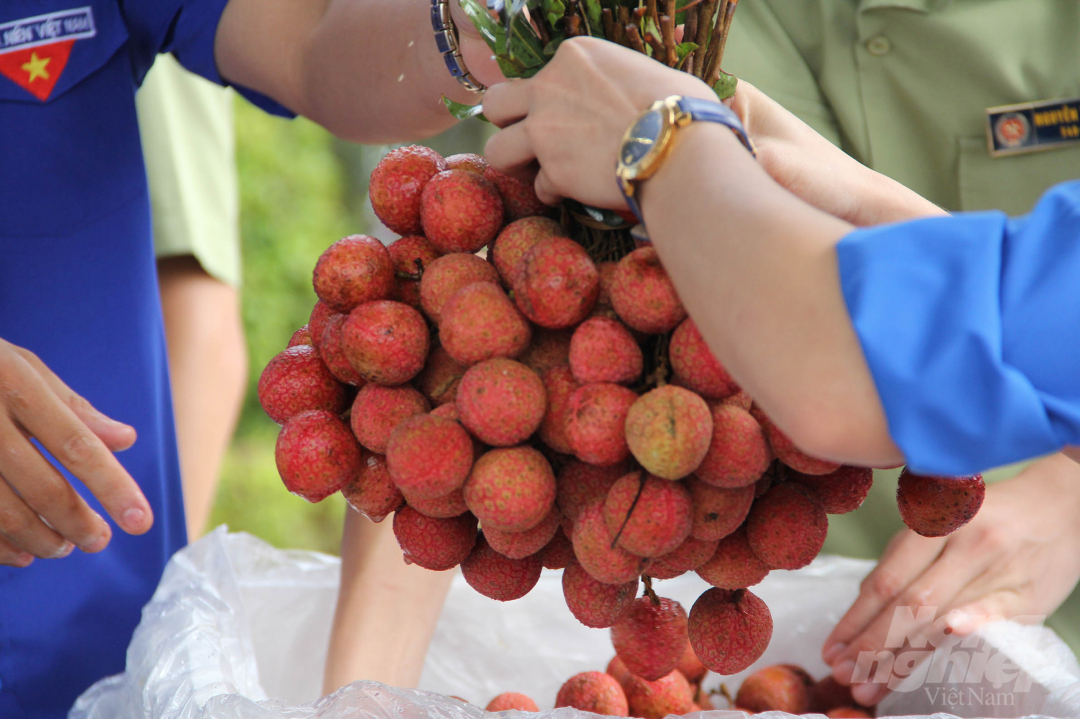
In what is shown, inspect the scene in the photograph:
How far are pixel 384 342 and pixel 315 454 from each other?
0.35ft

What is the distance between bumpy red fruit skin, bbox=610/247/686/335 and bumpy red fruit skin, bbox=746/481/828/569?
161mm

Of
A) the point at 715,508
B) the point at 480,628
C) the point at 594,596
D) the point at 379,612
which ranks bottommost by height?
the point at 480,628

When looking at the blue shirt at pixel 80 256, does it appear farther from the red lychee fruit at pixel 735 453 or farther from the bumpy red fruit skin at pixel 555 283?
the red lychee fruit at pixel 735 453

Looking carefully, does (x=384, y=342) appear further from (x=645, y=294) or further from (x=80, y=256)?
(x=80, y=256)

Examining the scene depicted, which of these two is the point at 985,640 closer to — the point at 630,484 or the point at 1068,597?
the point at 1068,597

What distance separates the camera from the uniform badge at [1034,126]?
1.21m

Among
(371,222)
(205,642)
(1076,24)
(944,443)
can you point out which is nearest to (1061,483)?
(1076,24)

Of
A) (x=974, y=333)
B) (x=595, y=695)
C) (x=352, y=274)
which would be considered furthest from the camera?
(x=595, y=695)

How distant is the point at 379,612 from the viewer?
3.72 feet

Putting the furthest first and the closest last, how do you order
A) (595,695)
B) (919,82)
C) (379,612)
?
(919,82), (379,612), (595,695)

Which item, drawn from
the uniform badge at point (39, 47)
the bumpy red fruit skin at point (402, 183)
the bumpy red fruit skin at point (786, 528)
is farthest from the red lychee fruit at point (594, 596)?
the uniform badge at point (39, 47)

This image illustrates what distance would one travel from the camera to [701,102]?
1.84ft

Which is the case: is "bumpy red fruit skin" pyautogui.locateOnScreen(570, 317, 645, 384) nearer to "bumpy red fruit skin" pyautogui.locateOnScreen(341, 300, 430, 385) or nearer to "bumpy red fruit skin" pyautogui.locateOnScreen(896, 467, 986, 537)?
"bumpy red fruit skin" pyautogui.locateOnScreen(341, 300, 430, 385)

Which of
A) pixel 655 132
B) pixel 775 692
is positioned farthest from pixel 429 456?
pixel 775 692
